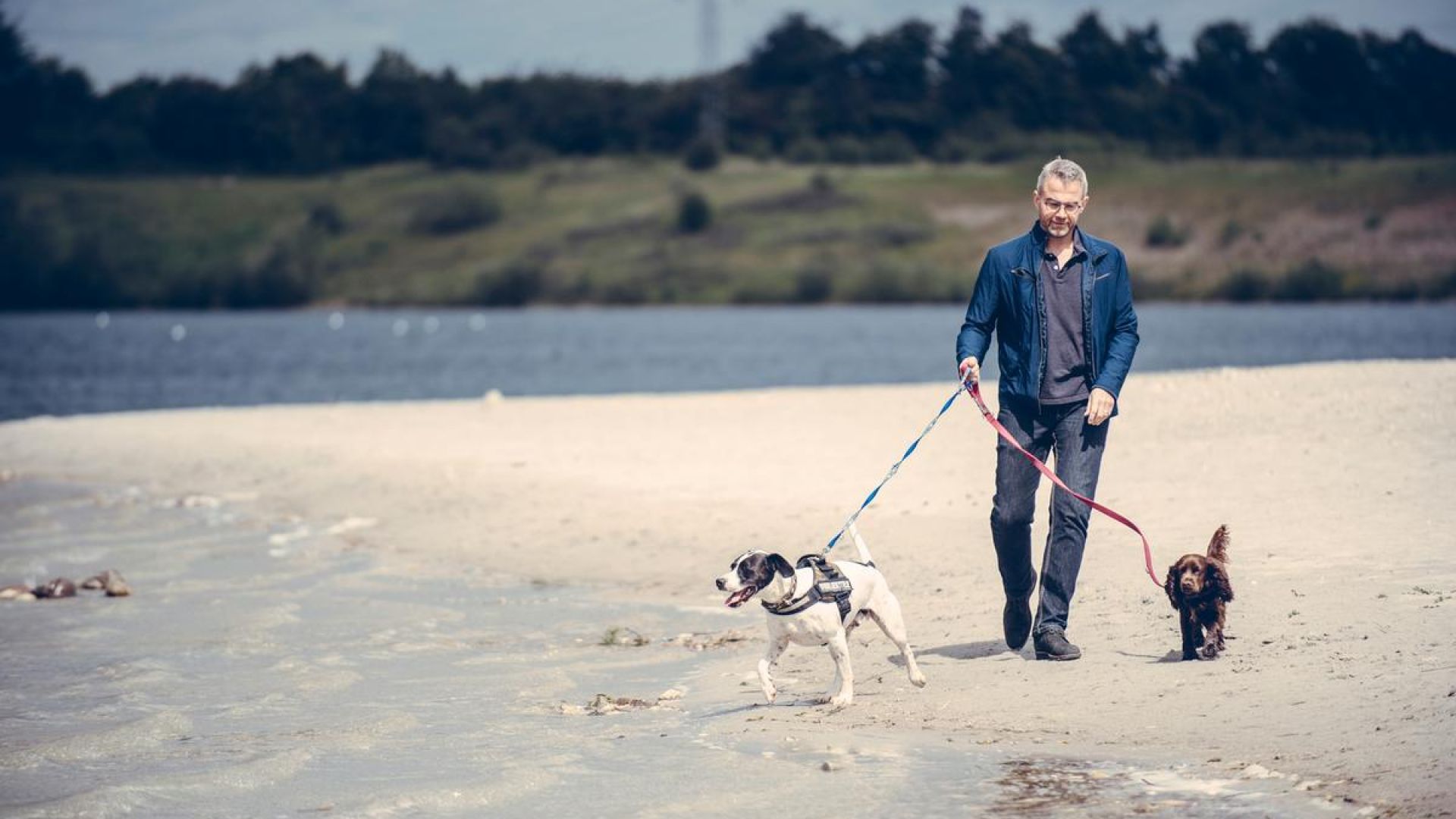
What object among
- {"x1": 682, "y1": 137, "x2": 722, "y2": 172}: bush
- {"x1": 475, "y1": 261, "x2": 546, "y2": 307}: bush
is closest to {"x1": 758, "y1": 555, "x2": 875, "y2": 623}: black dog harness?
{"x1": 475, "y1": 261, "x2": 546, "y2": 307}: bush

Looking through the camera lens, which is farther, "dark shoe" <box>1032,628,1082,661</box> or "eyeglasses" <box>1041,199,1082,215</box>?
"dark shoe" <box>1032,628,1082,661</box>

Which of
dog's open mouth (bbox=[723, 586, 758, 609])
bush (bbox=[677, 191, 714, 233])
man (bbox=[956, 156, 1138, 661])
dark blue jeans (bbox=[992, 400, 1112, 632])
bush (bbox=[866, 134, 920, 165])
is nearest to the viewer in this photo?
A: dog's open mouth (bbox=[723, 586, 758, 609])

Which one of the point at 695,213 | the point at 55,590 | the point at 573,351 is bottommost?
the point at 573,351

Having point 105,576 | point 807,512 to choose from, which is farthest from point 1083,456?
point 105,576

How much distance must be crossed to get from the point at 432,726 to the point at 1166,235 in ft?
327

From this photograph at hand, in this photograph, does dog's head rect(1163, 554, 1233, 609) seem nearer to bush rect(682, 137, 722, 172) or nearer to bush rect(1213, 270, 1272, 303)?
bush rect(1213, 270, 1272, 303)

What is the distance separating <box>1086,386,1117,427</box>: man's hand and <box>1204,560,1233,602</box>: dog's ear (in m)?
0.83

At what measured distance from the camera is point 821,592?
7910mm

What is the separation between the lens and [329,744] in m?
7.89

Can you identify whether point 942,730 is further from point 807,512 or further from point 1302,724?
point 807,512

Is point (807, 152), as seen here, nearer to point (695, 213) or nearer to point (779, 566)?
point (695, 213)

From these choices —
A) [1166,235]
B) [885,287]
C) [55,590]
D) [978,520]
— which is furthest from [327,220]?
[978,520]

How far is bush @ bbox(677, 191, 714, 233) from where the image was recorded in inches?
4592

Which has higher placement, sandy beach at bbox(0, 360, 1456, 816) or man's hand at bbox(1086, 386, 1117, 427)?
man's hand at bbox(1086, 386, 1117, 427)
